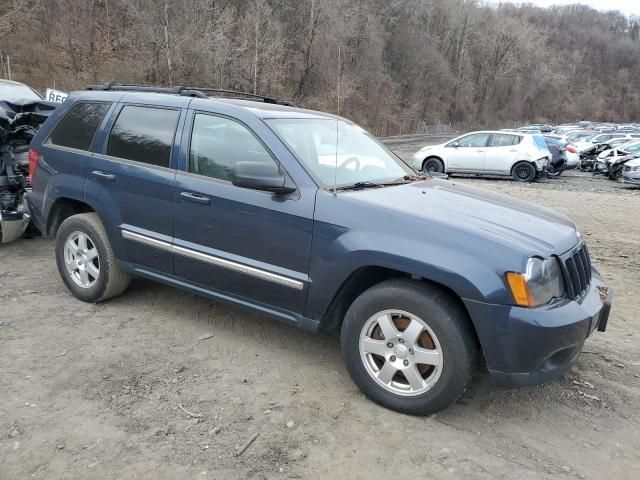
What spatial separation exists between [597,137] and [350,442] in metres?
31.3

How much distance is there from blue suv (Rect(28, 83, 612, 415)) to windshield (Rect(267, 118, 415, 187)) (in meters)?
0.02

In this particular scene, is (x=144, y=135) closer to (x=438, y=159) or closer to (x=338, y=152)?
(x=338, y=152)

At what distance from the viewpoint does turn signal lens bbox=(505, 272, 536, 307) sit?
287 centimetres

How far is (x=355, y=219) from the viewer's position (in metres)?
3.27

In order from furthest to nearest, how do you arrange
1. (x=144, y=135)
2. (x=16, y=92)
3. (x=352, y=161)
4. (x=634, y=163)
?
1. (x=634, y=163)
2. (x=16, y=92)
3. (x=144, y=135)
4. (x=352, y=161)

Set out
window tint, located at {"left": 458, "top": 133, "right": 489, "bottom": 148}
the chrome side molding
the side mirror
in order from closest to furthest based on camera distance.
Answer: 1. the side mirror
2. the chrome side molding
3. window tint, located at {"left": 458, "top": 133, "right": 489, "bottom": 148}

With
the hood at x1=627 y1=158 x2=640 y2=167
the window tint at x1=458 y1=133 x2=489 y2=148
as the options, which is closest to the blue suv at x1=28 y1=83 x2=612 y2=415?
the window tint at x1=458 y1=133 x2=489 y2=148

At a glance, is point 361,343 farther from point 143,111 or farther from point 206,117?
point 143,111

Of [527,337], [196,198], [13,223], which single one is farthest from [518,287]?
[13,223]

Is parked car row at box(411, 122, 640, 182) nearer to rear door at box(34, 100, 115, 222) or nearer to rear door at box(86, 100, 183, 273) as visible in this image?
rear door at box(34, 100, 115, 222)

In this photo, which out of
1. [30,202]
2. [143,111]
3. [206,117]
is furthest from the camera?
[30,202]

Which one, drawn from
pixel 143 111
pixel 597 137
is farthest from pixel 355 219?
pixel 597 137

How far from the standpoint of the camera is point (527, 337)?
2.86m

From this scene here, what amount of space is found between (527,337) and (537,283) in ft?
0.97
